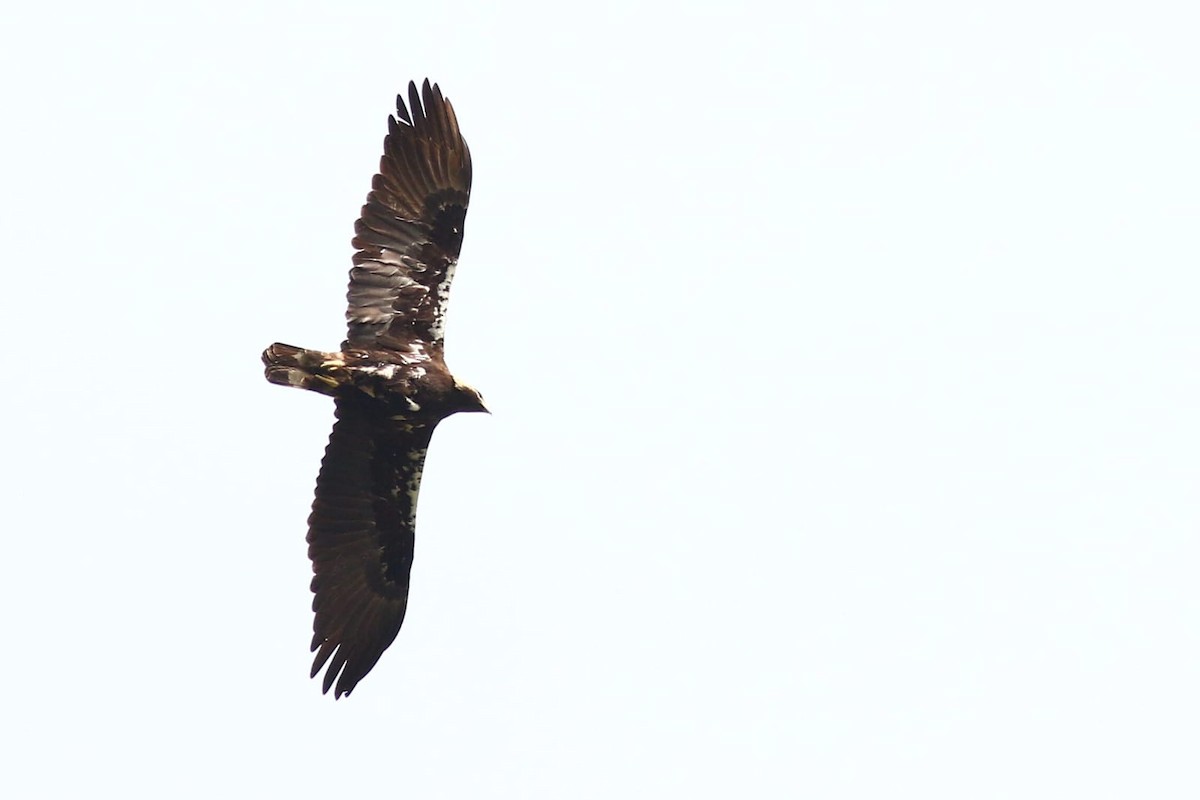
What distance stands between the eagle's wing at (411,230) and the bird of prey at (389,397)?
11mm

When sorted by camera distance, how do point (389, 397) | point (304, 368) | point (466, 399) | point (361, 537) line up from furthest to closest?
point (361, 537), point (466, 399), point (389, 397), point (304, 368)

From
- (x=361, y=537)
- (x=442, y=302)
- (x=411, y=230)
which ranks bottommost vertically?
(x=361, y=537)

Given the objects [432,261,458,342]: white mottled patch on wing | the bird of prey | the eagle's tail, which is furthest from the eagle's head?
the eagle's tail

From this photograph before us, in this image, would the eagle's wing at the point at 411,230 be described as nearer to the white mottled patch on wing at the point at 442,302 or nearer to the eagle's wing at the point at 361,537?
the white mottled patch on wing at the point at 442,302

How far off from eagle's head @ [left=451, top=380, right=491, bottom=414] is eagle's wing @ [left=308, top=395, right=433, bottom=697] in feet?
1.63

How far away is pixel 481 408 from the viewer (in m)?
17.6

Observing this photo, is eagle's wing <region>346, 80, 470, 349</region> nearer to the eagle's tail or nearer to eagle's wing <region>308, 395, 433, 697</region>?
the eagle's tail

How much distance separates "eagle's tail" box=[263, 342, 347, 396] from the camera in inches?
653

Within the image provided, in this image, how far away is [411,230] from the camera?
697 inches

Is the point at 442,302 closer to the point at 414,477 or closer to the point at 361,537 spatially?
the point at 414,477

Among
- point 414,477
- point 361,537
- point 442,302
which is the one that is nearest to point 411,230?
point 442,302

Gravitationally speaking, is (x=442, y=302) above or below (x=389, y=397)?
above

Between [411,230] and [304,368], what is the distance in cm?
216

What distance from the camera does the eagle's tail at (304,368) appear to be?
54.4 ft
